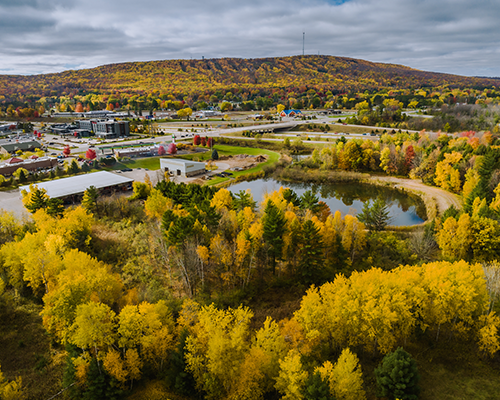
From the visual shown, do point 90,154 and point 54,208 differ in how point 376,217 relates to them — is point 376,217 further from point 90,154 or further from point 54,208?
point 90,154

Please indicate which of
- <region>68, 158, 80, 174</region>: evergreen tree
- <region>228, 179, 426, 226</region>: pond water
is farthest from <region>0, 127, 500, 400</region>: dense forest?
<region>68, 158, 80, 174</region>: evergreen tree

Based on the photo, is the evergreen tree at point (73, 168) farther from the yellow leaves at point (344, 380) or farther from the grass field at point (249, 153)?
the yellow leaves at point (344, 380)

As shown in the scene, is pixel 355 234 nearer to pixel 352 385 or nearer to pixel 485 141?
pixel 352 385

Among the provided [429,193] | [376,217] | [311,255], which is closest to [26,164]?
[311,255]

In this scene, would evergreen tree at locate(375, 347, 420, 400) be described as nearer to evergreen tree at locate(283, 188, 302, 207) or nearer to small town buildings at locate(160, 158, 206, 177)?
evergreen tree at locate(283, 188, 302, 207)

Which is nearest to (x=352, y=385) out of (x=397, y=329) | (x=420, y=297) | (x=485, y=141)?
(x=397, y=329)

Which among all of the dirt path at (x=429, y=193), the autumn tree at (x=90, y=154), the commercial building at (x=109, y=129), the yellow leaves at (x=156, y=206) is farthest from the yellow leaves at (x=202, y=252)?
the commercial building at (x=109, y=129)
